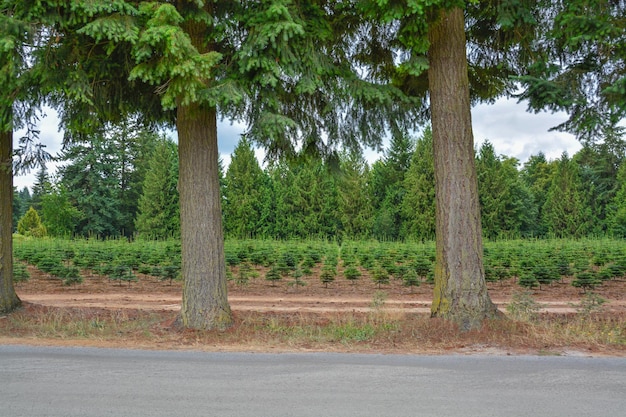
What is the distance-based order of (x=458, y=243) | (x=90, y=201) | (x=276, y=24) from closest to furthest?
(x=276, y=24)
(x=458, y=243)
(x=90, y=201)

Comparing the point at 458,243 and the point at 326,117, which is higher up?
the point at 326,117

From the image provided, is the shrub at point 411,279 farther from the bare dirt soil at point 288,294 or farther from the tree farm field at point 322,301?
Result: the bare dirt soil at point 288,294

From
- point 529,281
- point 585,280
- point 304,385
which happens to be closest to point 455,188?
point 304,385

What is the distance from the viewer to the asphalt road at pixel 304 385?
14.5ft

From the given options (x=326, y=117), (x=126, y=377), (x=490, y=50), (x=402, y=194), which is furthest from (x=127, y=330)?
(x=402, y=194)

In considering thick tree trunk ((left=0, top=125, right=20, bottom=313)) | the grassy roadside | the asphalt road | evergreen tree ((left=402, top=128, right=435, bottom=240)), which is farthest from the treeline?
the asphalt road

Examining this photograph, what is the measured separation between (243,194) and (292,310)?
3128 centimetres

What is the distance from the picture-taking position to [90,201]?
44.5m

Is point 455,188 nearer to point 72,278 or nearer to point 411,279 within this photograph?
point 411,279

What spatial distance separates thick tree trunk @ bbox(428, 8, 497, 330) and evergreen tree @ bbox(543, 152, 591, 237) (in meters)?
40.2

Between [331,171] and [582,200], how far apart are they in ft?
142

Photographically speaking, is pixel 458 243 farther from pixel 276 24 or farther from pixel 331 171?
pixel 276 24

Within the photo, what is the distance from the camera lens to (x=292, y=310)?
12.0 meters

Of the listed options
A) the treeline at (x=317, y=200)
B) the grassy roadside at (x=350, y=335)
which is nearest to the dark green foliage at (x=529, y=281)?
the grassy roadside at (x=350, y=335)
